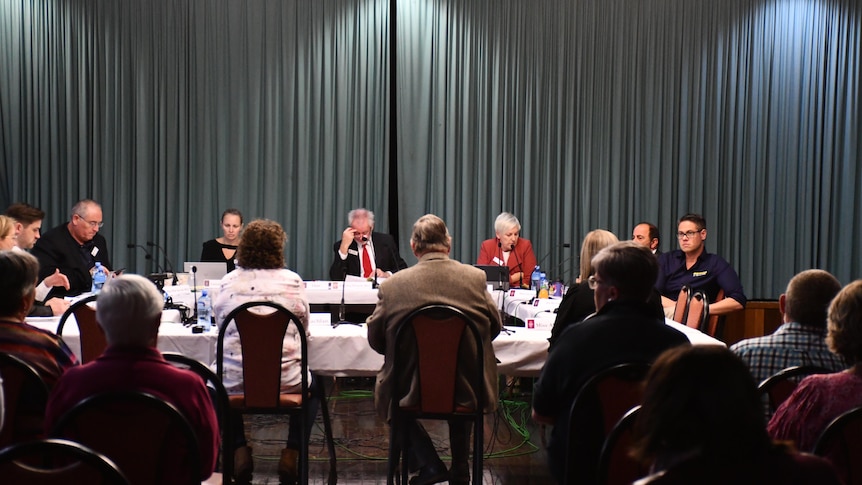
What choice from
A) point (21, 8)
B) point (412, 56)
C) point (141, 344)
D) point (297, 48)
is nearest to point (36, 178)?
point (21, 8)

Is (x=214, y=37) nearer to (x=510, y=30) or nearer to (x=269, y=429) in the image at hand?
(x=510, y=30)

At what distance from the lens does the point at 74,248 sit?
5891mm

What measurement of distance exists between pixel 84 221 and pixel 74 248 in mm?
191

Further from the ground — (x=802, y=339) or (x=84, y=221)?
(x=84, y=221)

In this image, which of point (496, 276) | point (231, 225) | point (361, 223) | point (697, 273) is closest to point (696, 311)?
point (697, 273)

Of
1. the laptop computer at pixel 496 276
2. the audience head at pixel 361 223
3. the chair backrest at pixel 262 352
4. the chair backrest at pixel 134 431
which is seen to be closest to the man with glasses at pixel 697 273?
Answer: the laptop computer at pixel 496 276

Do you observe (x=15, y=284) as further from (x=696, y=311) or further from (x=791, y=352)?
(x=696, y=311)

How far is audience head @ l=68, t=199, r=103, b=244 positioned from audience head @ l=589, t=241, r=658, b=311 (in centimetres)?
423

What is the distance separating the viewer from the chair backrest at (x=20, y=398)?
90.3 inches

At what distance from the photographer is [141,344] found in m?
2.20

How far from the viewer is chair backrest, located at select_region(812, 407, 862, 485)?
1881 mm

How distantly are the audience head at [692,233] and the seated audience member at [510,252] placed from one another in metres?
1.24

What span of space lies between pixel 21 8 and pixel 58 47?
1.51ft

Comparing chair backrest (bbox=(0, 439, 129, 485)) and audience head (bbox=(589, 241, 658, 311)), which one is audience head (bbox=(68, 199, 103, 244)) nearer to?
audience head (bbox=(589, 241, 658, 311))
